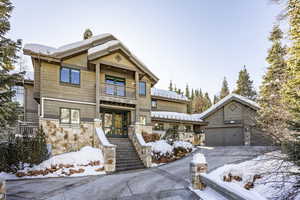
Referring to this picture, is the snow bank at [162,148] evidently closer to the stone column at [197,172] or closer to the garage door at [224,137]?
the stone column at [197,172]

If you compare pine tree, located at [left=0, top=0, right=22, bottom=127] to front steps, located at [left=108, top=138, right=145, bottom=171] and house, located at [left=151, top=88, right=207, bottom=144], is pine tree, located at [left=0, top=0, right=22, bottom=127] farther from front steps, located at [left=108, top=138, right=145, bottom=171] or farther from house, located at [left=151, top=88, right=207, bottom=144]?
house, located at [left=151, top=88, right=207, bottom=144]

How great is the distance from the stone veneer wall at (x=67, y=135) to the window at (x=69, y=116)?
325 millimetres

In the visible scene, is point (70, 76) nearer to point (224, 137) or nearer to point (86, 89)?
point (86, 89)

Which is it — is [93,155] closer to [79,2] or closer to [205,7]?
[79,2]

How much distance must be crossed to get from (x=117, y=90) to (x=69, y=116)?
4.36 metres

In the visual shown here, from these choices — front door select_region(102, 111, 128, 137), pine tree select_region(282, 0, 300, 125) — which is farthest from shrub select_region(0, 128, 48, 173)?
pine tree select_region(282, 0, 300, 125)

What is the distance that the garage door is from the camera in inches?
836

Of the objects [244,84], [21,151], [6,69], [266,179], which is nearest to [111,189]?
[266,179]

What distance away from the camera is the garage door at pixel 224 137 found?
69.7 ft

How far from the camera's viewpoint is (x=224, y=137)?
22125 mm

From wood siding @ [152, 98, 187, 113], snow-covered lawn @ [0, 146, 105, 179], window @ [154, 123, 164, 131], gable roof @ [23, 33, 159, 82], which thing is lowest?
snow-covered lawn @ [0, 146, 105, 179]

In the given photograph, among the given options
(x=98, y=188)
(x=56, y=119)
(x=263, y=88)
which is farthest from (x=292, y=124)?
(x=263, y=88)

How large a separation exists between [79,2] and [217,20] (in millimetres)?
10032

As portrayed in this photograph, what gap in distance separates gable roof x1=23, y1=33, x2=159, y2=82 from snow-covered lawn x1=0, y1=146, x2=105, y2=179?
6817 mm
